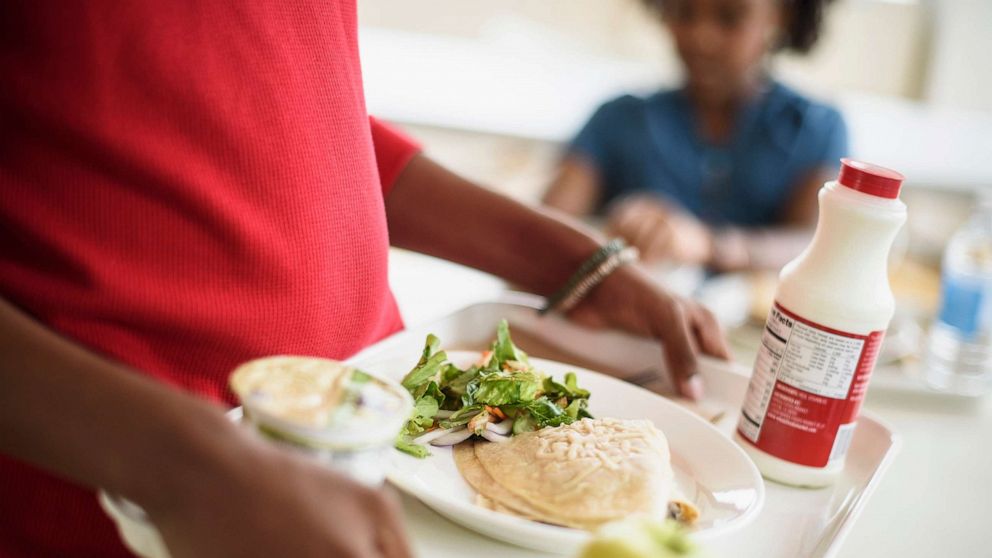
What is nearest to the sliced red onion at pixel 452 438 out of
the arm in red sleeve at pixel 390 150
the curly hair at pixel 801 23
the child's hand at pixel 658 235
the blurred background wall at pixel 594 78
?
the arm in red sleeve at pixel 390 150

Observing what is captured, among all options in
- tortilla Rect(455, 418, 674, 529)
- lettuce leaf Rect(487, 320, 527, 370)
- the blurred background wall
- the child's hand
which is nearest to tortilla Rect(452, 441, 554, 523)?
tortilla Rect(455, 418, 674, 529)

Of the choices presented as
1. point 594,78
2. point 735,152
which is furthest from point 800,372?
point 594,78

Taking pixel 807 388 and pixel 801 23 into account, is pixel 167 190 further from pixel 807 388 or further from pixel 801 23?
pixel 801 23

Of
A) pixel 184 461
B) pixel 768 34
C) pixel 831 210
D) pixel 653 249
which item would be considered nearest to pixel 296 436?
pixel 184 461

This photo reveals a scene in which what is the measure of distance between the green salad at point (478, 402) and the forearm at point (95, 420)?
0.78ft

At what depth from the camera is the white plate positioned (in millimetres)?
A: 624

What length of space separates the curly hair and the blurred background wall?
2.05 feet

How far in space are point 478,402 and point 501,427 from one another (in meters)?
0.03

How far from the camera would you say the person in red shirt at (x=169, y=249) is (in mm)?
513

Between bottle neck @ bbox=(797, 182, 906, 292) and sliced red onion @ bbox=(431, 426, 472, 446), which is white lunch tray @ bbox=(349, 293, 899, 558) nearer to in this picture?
sliced red onion @ bbox=(431, 426, 472, 446)

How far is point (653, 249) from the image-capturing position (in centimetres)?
188

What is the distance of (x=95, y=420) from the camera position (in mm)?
539

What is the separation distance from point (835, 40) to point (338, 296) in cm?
282

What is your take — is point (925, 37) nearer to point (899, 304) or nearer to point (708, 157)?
point (708, 157)
